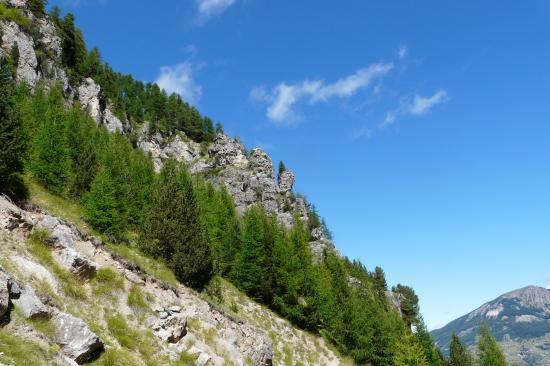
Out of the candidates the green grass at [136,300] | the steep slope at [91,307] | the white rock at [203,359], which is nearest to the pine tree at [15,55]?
the steep slope at [91,307]

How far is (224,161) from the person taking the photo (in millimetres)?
126000

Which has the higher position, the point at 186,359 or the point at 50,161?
the point at 50,161

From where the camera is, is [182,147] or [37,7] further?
[182,147]

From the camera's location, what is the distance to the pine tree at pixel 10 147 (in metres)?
26.0

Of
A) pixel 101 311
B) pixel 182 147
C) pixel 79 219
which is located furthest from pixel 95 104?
pixel 101 311

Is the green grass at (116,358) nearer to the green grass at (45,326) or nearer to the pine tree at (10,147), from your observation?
the green grass at (45,326)

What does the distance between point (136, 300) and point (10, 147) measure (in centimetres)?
1457

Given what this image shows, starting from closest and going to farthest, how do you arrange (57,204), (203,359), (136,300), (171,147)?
(136,300), (203,359), (57,204), (171,147)

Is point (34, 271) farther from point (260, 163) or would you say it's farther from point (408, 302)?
point (408, 302)

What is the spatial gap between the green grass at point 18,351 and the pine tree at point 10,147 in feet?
48.2

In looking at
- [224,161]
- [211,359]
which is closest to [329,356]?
[211,359]

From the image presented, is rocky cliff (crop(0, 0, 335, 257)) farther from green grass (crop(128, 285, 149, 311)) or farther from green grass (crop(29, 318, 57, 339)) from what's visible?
green grass (crop(29, 318, 57, 339))

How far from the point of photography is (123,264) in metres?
24.2

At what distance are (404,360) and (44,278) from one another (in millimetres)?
47835
